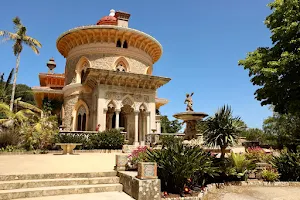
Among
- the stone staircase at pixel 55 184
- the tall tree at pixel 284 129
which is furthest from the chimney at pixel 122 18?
the stone staircase at pixel 55 184

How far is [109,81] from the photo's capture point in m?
19.4

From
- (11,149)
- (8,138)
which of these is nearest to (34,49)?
(8,138)

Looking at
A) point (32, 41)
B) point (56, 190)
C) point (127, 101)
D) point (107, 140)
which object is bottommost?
point (56, 190)

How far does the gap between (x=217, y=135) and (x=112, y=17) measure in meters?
22.4

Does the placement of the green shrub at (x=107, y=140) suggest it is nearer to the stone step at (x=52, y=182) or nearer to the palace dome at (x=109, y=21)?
the stone step at (x=52, y=182)

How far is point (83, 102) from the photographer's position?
2164 cm

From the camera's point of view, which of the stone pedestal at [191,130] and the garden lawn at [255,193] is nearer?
the garden lawn at [255,193]

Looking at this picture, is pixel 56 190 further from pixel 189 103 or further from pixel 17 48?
pixel 17 48

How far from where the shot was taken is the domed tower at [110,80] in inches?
762

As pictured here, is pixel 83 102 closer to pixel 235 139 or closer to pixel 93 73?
pixel 93 73

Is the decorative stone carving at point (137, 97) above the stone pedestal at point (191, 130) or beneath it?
above

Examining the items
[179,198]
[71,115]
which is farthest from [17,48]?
[179,198]

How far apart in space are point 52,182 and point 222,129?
5.85m

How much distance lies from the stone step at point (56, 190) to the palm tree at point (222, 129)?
159 inches
